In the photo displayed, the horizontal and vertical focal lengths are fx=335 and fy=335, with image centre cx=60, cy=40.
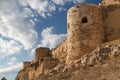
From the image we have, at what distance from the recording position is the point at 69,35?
89.1 feet

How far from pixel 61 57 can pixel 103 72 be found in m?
12.2

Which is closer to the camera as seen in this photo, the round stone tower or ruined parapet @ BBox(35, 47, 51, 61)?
the round stone tower

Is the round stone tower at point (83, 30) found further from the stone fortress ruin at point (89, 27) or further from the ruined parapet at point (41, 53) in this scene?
the ruined parapet at point (41, 53)

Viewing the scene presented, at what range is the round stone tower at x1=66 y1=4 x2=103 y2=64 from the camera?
26141 millimetres

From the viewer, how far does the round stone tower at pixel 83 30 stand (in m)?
26.1

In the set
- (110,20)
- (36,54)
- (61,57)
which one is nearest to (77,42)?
(110,20)

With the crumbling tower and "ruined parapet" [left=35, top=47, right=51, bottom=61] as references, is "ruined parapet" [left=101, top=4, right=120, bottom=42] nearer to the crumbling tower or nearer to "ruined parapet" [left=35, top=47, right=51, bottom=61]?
the crumbling tower

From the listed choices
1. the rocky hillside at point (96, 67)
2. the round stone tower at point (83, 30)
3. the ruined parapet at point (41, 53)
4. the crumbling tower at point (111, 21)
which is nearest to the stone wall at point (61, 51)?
the ruined parapet at point (41, 53)

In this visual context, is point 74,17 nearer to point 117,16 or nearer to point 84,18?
point 84,18

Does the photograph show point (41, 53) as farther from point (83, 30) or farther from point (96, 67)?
point (96, 67)

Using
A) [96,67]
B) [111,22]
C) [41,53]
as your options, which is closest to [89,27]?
[111,22]

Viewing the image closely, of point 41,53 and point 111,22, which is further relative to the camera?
point 41,53

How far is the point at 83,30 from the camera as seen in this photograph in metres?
26.4

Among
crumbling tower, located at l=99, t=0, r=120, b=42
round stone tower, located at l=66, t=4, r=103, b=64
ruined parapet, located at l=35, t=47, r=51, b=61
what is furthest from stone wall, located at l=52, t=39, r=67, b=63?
crumbling tower, located at l=99, t=0, r=120, b=42
